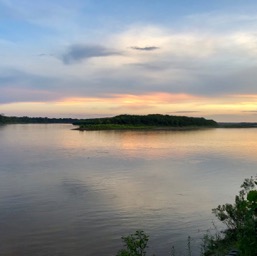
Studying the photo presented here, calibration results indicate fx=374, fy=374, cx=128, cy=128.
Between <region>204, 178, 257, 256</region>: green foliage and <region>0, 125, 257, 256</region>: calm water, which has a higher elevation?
<region>204, 178, 257, 256</region>: green foliage

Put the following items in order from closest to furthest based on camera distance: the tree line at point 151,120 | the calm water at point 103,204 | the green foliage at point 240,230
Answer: the green foliage at point 240,230, the calm water at point 103,204, the tree line at point 151,120

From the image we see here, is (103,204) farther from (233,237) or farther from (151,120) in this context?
(151,120)

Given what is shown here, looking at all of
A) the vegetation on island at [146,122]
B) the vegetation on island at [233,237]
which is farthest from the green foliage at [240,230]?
the vegetation on island at [146,122]

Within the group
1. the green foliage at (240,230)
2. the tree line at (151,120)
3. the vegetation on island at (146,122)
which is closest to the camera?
the green foliage at (240,230)

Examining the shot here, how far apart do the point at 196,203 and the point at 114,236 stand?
5.93 metres

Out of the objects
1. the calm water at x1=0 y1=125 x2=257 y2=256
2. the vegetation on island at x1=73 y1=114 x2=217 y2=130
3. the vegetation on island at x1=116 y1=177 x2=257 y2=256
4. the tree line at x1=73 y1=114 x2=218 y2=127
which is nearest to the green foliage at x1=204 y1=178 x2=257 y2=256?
the vegetation on island at x1=116 y1=177 x2=257 y2=256

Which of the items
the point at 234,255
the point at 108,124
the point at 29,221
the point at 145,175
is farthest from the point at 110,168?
the point at 108,124

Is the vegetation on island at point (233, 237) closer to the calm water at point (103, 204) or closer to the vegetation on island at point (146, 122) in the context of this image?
the calm water at point (103, 204)

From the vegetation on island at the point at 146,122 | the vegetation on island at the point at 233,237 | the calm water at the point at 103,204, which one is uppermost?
the vegetation on island at the point at 146,122

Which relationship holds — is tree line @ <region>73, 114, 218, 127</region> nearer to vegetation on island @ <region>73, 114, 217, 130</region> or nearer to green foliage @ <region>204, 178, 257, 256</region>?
vegetation on island @ <region>73, 114, 217, 130</region>

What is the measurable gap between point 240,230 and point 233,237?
150 inches

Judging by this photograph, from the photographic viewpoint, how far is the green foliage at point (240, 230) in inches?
211

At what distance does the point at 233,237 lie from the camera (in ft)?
35.3

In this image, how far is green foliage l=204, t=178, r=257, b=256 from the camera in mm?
5355
